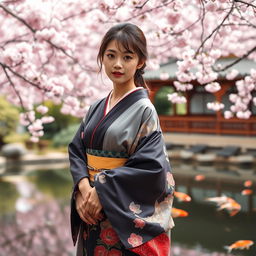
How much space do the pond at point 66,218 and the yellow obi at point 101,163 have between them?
3369 millimetres

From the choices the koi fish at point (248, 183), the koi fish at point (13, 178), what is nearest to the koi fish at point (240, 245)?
the koi fish at point (248, 183)

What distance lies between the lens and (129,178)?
216cm

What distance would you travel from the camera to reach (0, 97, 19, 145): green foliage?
16.1 metres

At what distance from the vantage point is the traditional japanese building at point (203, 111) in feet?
50.0

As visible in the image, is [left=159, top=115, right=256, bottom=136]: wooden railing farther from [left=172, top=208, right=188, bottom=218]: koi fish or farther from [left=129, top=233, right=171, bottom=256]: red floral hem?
[left=129, top=233, right=171, bottom=256]: red floral hem

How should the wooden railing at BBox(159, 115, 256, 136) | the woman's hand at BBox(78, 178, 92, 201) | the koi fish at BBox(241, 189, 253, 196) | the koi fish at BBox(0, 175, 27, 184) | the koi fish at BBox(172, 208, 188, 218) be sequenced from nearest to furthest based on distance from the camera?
the woman's hand at BBox(78, 178, 92, 201) → the koi fish at BBox(172, 208, 188, 218) → the koi fish at BBox(241, 189, 253, 196) → the koi fish at BBox(0, 175, 27, 184) → the wooden railing at BBox(159, 115, 256, 136)

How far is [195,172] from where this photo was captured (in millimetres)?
12039

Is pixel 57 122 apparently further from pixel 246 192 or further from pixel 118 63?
pixel 118 63

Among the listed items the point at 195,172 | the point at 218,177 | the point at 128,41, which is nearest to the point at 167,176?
the point at 128,41

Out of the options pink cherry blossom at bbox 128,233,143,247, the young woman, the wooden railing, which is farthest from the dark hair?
the wooden railing

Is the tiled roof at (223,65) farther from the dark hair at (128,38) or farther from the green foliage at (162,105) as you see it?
the dark hair at (128,38)

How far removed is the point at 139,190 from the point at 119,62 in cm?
71

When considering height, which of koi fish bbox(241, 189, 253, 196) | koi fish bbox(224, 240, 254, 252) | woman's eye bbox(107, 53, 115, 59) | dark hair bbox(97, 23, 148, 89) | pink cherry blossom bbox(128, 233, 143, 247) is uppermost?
dark hair bbox(97, 23, 148, 89)

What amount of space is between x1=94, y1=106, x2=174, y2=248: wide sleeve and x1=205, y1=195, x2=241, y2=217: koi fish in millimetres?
5435
